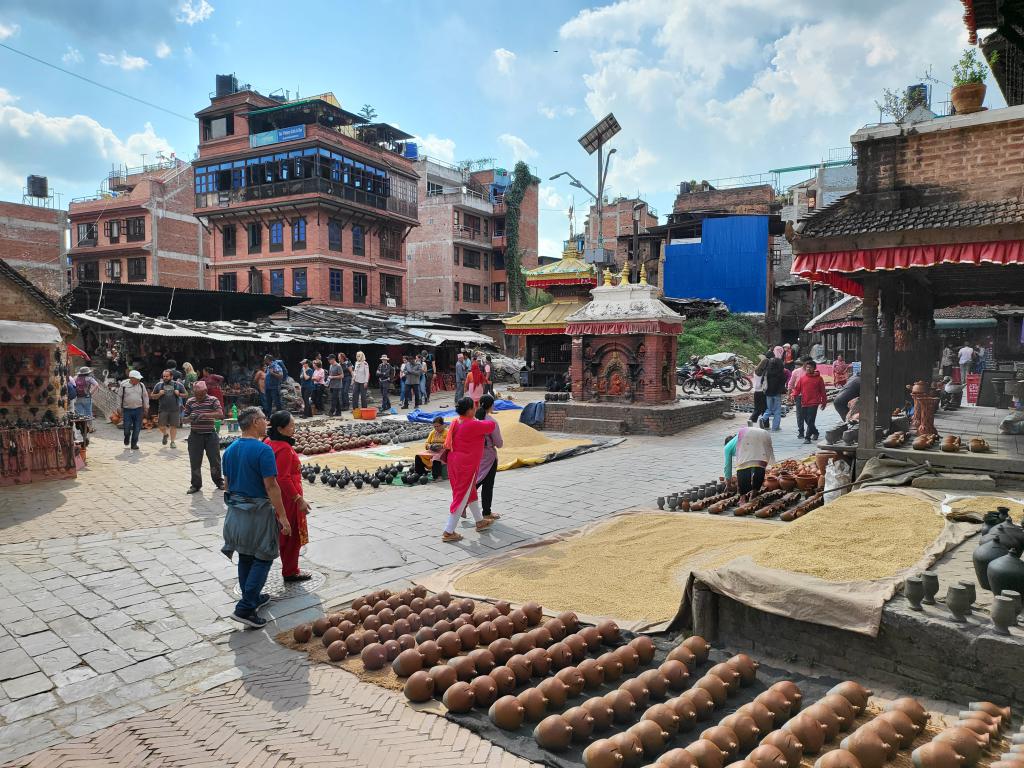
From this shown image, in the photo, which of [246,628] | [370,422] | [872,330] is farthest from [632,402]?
[246,628]

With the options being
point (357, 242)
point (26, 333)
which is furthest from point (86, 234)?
point (26, 333)

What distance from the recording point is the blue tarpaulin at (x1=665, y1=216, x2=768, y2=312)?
37.4 m

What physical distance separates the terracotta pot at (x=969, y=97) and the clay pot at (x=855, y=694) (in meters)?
7.38

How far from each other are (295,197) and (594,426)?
22936 mm

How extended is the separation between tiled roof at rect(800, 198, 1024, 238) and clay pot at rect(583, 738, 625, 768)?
21.5 ft

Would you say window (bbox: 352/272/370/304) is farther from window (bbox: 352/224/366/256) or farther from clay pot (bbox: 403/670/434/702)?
clay pot (bbox: 403/670/434/702)

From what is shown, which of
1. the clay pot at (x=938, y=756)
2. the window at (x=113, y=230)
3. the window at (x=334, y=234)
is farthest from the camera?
the window at (x=113, y=230)

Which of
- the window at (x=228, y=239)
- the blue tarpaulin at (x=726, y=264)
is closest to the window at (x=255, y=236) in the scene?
the window at (x=228, y=239)

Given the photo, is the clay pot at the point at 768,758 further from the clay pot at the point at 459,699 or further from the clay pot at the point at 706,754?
the clay pot at the point at 459,699

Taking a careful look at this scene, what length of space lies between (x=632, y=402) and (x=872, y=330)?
850 centimetres

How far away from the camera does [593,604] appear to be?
5332 mm

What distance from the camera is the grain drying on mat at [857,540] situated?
14.9 ft

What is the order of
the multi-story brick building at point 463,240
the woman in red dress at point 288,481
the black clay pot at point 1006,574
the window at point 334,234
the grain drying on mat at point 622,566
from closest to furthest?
the black clay pot at point 1006,574 < the grain drying on mat at point 622,566 < the woman in red dress at point 288,481 < the window at point 334,234 < the multi-story brick building at point 463,240

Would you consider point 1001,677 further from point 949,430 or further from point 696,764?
point 949,430
